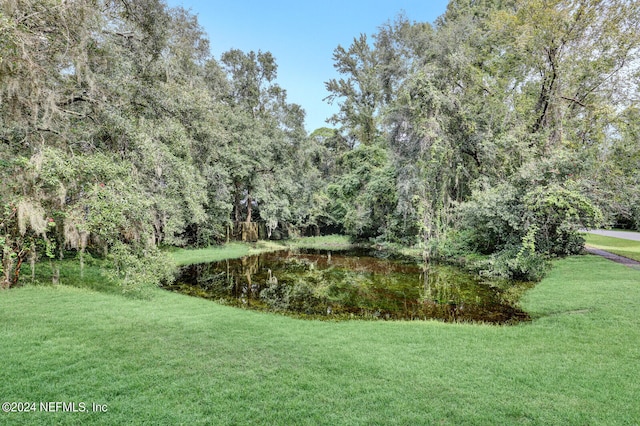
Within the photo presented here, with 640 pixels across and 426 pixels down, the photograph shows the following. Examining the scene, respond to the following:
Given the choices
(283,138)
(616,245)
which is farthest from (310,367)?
(283,138)

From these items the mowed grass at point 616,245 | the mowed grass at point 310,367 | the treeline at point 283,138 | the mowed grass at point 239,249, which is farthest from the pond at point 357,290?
the mowed grass at point 616,245

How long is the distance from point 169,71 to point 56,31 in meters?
3.82

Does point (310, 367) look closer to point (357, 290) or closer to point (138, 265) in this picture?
point (138, 265)

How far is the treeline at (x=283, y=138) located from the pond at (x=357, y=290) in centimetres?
182

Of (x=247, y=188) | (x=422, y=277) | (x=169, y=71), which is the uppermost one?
(x=169, y=71)

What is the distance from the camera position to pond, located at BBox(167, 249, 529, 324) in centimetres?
787

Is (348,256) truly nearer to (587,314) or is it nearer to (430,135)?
(430,135)

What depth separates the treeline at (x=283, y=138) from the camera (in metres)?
6.04

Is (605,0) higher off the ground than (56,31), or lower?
higher

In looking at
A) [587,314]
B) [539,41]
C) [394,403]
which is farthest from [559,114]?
[394,403]

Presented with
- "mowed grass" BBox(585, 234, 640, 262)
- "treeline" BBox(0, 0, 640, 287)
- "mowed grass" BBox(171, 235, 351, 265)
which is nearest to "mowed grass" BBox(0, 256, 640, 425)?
"treeline" BBox(0, 0, 640, 287)

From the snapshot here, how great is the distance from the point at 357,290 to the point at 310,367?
6.28 meters

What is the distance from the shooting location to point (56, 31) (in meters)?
5.50

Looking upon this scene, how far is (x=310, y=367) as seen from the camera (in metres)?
4.17
